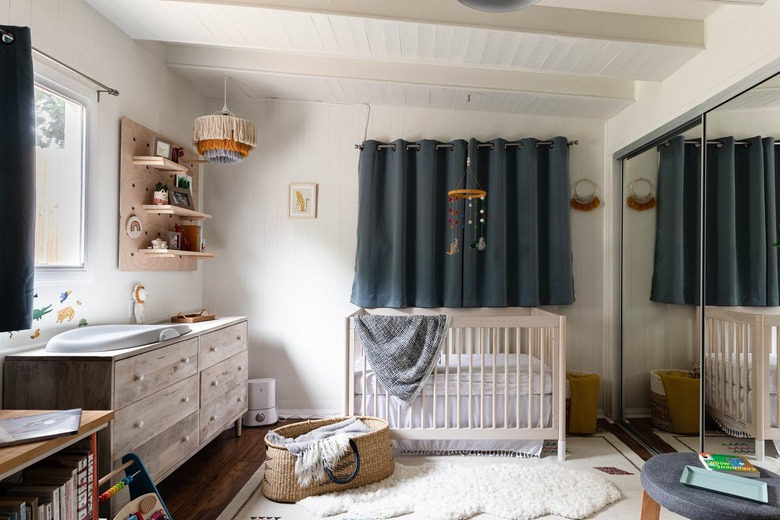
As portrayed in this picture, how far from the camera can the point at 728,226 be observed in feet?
7.30

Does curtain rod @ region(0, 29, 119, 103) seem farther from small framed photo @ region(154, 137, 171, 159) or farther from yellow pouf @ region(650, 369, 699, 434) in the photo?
yellow pouf @ region(650, 369, 699, 434)

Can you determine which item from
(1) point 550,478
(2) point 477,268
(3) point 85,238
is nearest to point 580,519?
(1) point 550,478

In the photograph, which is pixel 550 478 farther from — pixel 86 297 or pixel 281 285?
pixel 86 297

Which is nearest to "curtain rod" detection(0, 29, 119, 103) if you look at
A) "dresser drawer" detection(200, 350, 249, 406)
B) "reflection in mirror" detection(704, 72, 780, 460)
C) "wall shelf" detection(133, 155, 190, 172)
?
"wall shelf" detection(133, 155, 190, 172)

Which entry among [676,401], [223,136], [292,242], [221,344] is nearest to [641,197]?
[676,401]

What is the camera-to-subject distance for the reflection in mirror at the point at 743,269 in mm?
1966

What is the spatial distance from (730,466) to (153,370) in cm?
228

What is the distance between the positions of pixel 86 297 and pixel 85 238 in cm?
29

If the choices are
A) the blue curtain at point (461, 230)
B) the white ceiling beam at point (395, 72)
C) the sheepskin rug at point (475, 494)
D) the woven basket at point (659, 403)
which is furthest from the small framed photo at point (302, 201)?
the woven basket at point (659, 403)

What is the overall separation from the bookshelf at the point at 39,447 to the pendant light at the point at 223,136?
1717 millimetres

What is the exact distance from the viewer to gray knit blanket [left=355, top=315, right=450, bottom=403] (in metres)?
2.63

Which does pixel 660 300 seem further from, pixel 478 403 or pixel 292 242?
pixel 292 242

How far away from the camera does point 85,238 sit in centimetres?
219

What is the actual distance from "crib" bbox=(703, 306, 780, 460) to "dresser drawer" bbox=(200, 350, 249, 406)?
8.60 feet
